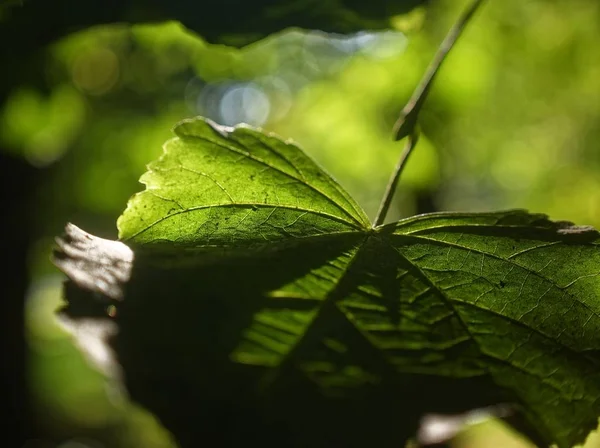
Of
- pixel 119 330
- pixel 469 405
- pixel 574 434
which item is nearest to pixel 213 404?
pixel 119 330

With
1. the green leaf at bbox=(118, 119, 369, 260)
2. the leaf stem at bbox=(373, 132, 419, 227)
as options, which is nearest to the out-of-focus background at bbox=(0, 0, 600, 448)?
the green leaf at bbox=(118, 119, 369, 260)

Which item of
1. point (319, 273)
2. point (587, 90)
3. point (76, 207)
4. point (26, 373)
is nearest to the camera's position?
point (319, 273)

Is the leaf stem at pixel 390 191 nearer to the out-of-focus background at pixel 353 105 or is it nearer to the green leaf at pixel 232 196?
the green leaf at pixel 232 196

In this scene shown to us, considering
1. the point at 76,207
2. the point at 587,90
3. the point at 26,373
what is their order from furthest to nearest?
the point at 26,373 → the point at 76,207 → the point at 587,90

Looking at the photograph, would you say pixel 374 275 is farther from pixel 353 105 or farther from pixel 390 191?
pixel 353 105

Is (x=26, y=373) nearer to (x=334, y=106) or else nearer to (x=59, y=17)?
(x=334, y=106)

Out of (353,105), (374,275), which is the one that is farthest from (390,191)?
(353,105)
